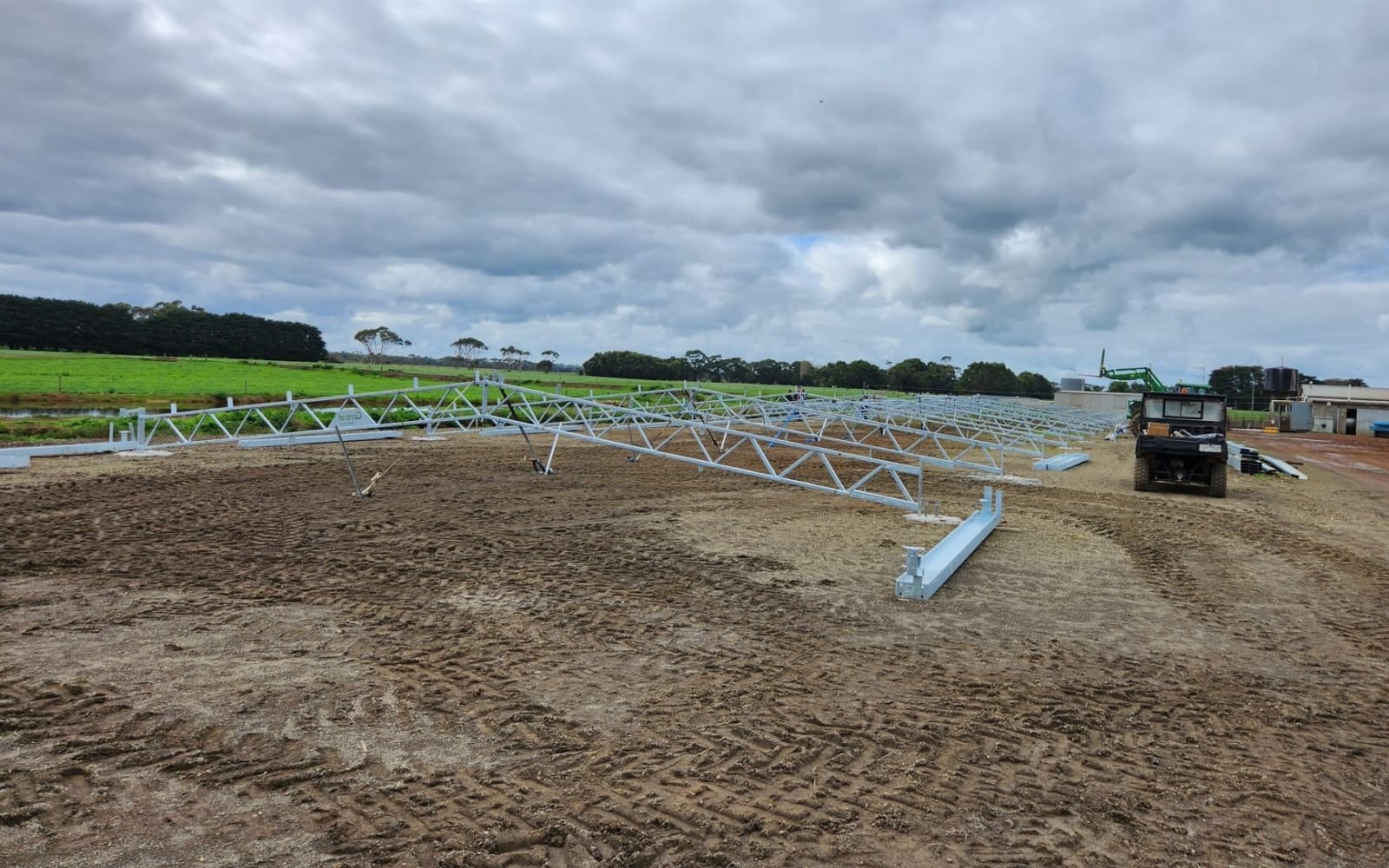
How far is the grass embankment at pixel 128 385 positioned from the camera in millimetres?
27062

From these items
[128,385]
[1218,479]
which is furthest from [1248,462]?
[128,385]

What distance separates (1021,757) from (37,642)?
25.8 ft

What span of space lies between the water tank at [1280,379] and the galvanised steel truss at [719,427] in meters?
8.07

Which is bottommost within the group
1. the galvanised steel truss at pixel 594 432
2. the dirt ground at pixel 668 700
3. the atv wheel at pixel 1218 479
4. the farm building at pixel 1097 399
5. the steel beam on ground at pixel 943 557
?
the dirt ground at pixel 668 700

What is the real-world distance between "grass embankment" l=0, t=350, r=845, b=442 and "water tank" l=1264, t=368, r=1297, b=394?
2650 cm

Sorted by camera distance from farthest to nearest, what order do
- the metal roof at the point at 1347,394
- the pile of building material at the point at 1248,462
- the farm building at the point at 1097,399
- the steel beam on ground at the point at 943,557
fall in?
the farm building at the point at 1097,399 < the metal roof at the point at 1347,394 < the pile of building material at the point at 1248,462 < the steel beam on ground at the point at 943,557

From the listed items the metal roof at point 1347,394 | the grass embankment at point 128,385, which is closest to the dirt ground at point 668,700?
the grass embankment at point 128,385

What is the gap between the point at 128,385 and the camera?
145 feet

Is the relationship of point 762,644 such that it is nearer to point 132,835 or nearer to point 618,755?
point 618,755

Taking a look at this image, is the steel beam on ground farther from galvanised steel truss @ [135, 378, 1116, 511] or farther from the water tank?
the water tank

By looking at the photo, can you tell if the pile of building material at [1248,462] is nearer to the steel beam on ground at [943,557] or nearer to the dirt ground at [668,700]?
the dirt ground at [668,700]

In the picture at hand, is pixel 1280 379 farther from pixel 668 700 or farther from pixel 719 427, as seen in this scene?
pixel 668 700

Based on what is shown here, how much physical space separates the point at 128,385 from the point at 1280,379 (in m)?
59.9

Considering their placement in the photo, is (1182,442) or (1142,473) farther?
(1142,473)
